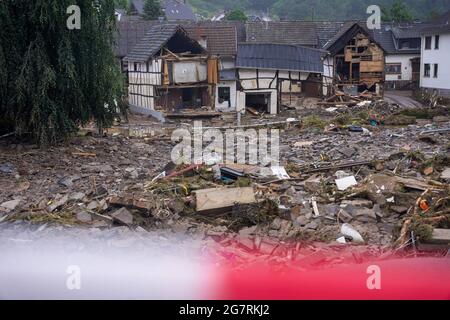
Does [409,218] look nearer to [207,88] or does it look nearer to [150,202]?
[150,202]

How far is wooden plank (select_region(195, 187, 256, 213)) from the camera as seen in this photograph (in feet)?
28.4

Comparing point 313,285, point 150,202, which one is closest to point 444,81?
point 150,202

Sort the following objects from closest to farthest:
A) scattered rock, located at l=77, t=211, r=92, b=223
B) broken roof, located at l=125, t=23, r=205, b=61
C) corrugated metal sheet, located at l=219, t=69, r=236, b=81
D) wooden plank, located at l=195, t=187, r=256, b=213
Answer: scattered rock, located at l=77, t=211, r=92, b=223
wooden plank, located at l=195, t=187, r=256, b=213
broken roof, located at l=125, t=23, r=205, b=61
corrugated metal sheet, located at l=219, t=69, r=236, b=81

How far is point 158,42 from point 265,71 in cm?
520

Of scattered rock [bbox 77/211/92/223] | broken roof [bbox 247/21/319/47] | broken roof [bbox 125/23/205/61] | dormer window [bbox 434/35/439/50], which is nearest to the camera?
scattered rock [bbox 77/211/92/223]

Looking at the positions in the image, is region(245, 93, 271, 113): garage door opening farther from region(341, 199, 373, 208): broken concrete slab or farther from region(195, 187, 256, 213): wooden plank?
region(195, 187, 256, 213): wooden plank

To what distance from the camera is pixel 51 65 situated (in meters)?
13.3

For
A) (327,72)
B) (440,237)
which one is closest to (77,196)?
(440,237)

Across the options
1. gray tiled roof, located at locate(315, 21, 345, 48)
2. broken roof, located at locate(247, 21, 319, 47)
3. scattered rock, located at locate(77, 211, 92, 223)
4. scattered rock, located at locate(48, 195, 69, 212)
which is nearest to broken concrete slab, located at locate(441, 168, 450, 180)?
scattered rock, located at locate(77, 211, 92, 223)

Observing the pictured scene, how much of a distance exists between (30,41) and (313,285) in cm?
1051

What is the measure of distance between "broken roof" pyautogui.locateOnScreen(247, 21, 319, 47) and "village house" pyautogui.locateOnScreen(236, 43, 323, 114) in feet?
17.9

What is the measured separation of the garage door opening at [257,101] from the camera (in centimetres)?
2683

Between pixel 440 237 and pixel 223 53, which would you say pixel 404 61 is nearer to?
pixel 223 53

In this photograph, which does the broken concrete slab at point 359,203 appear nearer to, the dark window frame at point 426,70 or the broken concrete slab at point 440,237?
the broken concrete slab at point 440,237
